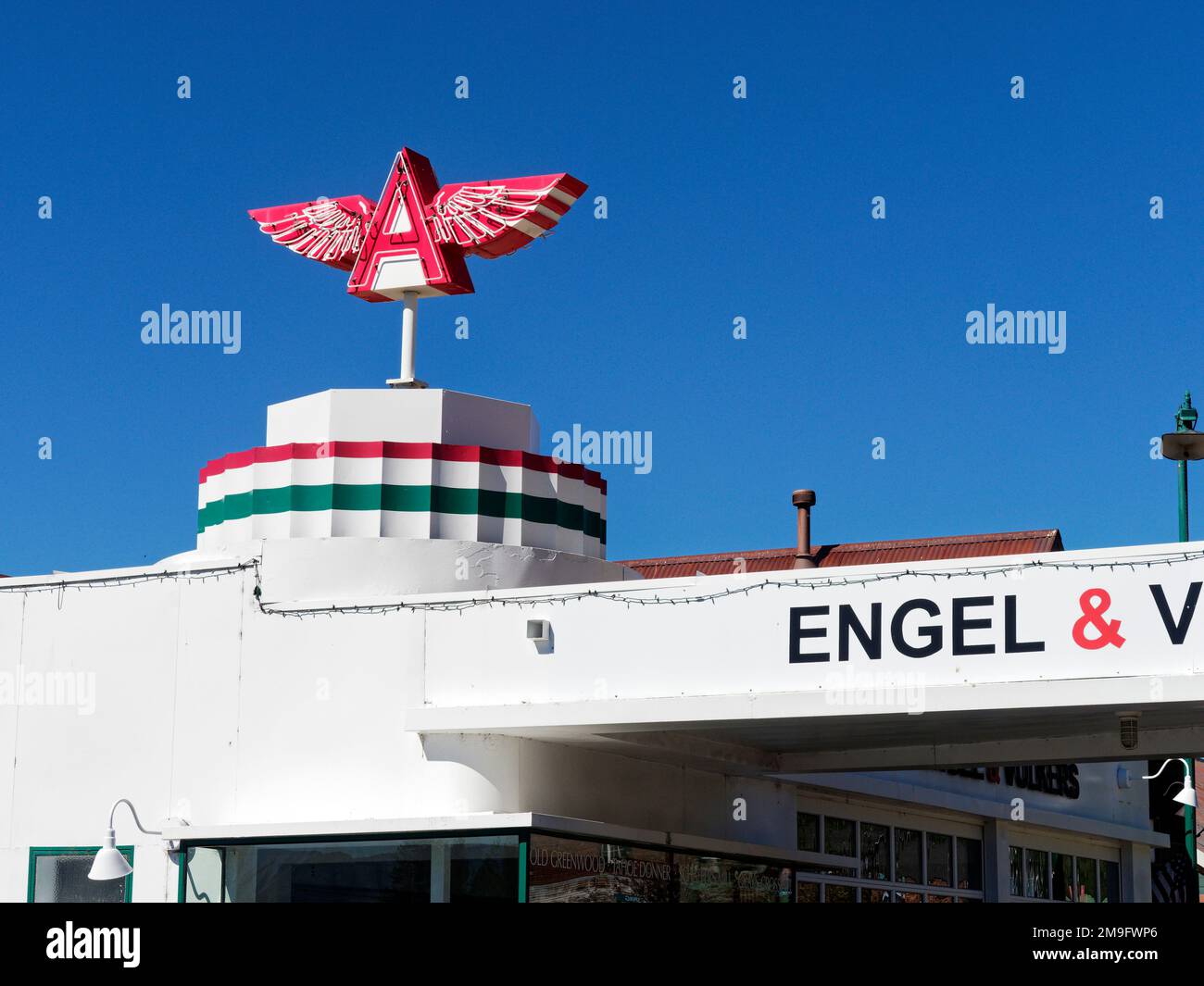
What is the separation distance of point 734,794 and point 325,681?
531cm

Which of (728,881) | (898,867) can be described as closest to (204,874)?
(728,881)

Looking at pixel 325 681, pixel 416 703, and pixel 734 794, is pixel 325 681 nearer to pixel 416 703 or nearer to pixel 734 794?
pixel 416 703

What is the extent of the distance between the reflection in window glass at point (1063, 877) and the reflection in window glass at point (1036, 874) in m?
0.39

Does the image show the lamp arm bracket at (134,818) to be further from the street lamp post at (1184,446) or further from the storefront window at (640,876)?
the street lamp post at (1184,446)

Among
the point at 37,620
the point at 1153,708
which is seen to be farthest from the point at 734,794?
the point at 37,620

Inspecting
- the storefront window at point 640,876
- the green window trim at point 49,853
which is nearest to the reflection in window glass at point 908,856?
the storefront window at point 640,876

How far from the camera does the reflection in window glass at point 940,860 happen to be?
2602 centimetres

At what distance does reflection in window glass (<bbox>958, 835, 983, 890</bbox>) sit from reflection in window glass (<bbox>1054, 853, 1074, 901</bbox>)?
2.59 metres

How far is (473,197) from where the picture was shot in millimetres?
19438

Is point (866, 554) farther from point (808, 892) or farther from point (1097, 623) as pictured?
point (1097, 623)

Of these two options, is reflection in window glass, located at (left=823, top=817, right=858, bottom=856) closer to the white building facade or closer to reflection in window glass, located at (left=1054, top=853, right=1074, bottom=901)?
the white building facade

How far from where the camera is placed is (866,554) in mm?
45406

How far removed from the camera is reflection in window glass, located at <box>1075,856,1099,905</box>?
30312mm
